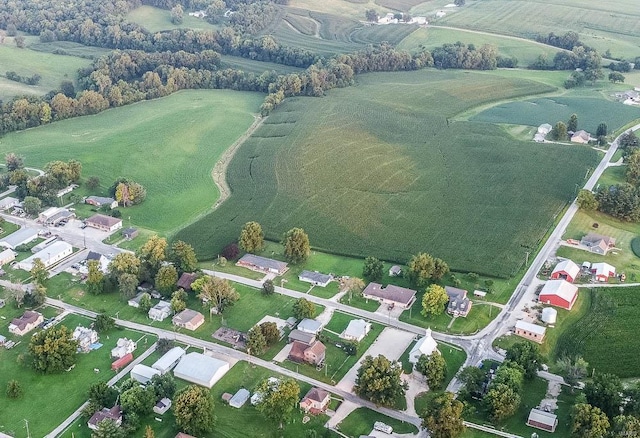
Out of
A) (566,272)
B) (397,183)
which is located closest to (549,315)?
(566,272)

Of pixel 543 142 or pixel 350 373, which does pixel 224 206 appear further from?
pixel 543 142

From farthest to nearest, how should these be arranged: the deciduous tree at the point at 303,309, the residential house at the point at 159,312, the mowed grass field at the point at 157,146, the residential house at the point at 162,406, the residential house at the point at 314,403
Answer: the mowed grass field at the point at 157,146
the residential house at the point at 159,312
the deciduous tree at the point at 303,309
the residential house at the point at 162,406
the residential house at the point at 314,403

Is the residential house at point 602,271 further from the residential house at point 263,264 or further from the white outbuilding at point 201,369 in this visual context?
the white outbuilding at point 201,369

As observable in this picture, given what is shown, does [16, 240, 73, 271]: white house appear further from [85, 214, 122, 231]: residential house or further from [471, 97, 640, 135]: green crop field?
[471, 97, 640, 135]: green crop field

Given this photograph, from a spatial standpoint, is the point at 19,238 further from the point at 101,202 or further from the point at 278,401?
the point at 278,401

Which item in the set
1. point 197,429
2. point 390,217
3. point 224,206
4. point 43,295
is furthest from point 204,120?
point 197,429

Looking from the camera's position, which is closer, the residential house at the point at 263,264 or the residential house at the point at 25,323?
the residential house at the point at 25,323

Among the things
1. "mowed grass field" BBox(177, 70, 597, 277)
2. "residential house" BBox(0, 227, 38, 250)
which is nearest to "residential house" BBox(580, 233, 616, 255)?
"mowed grass field" BBox(177, 70, 597, 277)

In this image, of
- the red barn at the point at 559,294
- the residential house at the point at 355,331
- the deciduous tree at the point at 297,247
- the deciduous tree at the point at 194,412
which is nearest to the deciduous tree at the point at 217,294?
the deciduous tree at the point at 297,247
